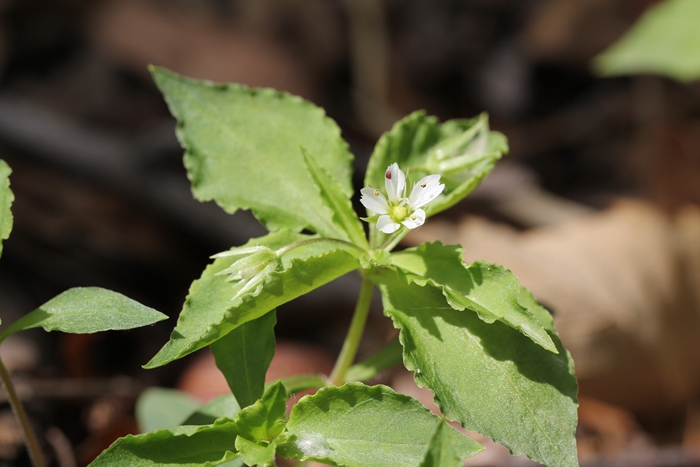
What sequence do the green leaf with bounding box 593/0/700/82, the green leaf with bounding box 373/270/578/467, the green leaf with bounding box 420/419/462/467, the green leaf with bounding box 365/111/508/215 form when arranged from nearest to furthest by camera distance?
the green leaf with bounding box 420/419/462/467
the green leaf with bounding box 373/270/578/467
the green leaf with bounding box 365/111/508/215
the green leaf with bounding box 593/0/700/82

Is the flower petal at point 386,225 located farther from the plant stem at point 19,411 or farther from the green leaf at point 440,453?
the plant stem at point 19,411

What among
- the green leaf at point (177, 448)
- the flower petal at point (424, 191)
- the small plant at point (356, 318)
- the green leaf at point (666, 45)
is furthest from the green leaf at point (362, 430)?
the green leaf at point (666, 45)

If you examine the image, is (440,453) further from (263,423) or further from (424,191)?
(424,191)

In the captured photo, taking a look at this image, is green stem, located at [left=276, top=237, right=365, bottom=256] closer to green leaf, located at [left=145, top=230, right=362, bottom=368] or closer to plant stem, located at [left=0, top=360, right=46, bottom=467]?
green leaf, located at [left=145, top=230, right=362, bottom=368]

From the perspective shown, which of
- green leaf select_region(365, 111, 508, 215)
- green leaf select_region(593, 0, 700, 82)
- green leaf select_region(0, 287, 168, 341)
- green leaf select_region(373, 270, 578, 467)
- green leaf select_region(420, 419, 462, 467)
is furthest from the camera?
green leaf select_region(593, 0, 700, 82)

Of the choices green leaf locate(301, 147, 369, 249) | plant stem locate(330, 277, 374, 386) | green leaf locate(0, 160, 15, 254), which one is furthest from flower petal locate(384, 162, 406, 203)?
green leaf locate(0, 160, 15, 254)

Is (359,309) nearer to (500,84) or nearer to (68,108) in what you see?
(68,108)

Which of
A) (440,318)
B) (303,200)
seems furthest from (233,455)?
(303,200)
